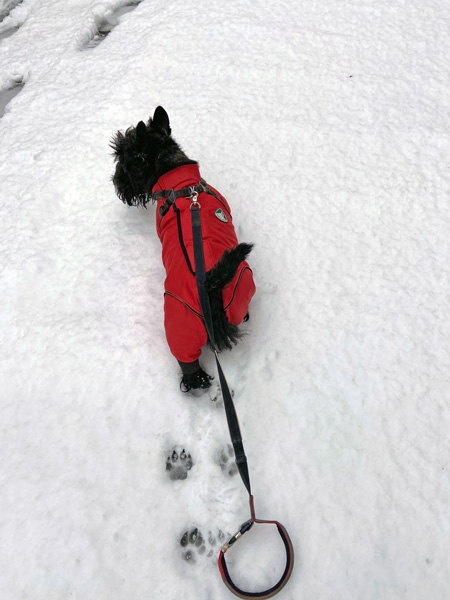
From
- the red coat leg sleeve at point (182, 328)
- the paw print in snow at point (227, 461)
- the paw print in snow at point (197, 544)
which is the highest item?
the red coat leg sleeve at point (182, 328)

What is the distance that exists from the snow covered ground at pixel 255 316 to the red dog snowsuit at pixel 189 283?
360mm

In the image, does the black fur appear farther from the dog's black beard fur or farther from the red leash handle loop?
the red leash handle loop

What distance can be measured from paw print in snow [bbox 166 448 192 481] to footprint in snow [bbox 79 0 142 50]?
12.8ft

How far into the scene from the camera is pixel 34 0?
177 inches

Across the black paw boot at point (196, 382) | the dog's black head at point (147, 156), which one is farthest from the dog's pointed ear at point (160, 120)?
the black paw boot at point (196, 382)

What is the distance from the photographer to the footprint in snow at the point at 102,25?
3891 millimetres

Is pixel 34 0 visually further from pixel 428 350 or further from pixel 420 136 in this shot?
pixel 428 350

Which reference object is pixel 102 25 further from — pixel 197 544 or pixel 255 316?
pixel 197 544

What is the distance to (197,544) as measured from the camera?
173 centimetres

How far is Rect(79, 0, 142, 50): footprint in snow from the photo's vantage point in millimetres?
3891

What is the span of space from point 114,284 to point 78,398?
0.72 meters

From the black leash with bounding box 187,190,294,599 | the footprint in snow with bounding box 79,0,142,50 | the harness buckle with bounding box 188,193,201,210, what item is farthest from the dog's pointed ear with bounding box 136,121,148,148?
the footprint in snow with bounding box 79,0,142,50

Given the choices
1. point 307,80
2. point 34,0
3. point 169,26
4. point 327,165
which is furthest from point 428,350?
point 34,0

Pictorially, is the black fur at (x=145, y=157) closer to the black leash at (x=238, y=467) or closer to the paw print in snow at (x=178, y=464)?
the black leash at (x=238, y=467)
